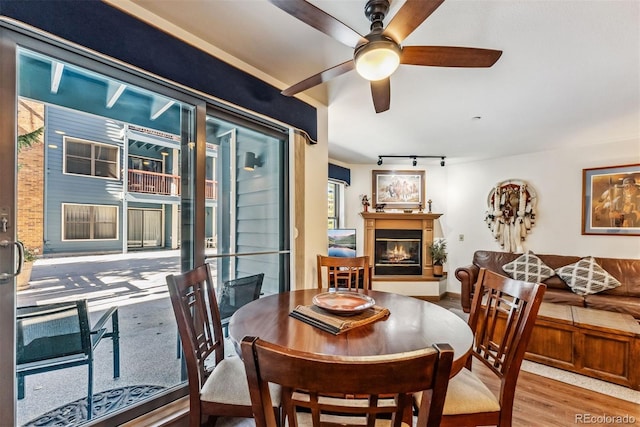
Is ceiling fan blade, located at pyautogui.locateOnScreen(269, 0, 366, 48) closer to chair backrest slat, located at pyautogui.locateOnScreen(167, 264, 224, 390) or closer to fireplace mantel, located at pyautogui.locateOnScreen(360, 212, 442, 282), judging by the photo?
chair backrest slat, located at pyautogui.locateOnScreen(167, 264, 224, 390)

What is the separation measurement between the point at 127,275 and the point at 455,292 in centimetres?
524

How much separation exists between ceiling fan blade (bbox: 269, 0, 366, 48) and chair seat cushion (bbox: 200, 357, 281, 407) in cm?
155

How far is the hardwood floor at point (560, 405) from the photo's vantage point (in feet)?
6.41

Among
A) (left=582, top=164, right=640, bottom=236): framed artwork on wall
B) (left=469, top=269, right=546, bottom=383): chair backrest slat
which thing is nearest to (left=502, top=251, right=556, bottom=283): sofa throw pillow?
(left=582, top=164, right=640, bottom=236): framed artwork on wall

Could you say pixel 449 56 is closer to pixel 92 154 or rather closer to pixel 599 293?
pixel 92 154

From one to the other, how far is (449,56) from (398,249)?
14.3 ft

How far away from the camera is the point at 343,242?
489cm

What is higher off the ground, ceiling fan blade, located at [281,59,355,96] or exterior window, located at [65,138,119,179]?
ceiling fan blade, located at [281,59,355,96]

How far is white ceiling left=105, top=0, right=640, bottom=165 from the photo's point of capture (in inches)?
65.5

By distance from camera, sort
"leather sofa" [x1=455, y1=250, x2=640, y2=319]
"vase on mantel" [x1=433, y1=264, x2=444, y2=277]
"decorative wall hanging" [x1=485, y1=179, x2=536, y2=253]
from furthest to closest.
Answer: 1. "vase on mantel" [x1=433, y1=264, x2=444, y2=277]
2. "decorative wall hanging" [x1=485, y1=179, x2=536, y2=253]
3. "leather sofa" [x1=455, y1=250, x2=640, y2=319]

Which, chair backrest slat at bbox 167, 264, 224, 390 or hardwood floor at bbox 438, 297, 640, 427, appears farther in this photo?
hardwood floor at bbox 438, 297, 640, 427

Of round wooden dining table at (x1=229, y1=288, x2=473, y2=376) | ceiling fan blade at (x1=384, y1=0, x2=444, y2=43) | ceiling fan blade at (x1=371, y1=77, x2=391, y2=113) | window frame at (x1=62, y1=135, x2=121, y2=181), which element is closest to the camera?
round wooden dining table at (x1=229, y1=288, x2=473, y2=376)

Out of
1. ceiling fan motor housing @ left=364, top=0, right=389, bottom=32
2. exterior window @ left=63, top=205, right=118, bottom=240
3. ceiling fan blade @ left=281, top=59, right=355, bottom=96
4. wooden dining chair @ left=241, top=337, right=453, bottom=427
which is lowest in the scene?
wooden dining chair @ left=241, top=337, right=453, bottom=427

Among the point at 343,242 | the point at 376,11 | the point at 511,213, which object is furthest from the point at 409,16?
the point at 511,213
